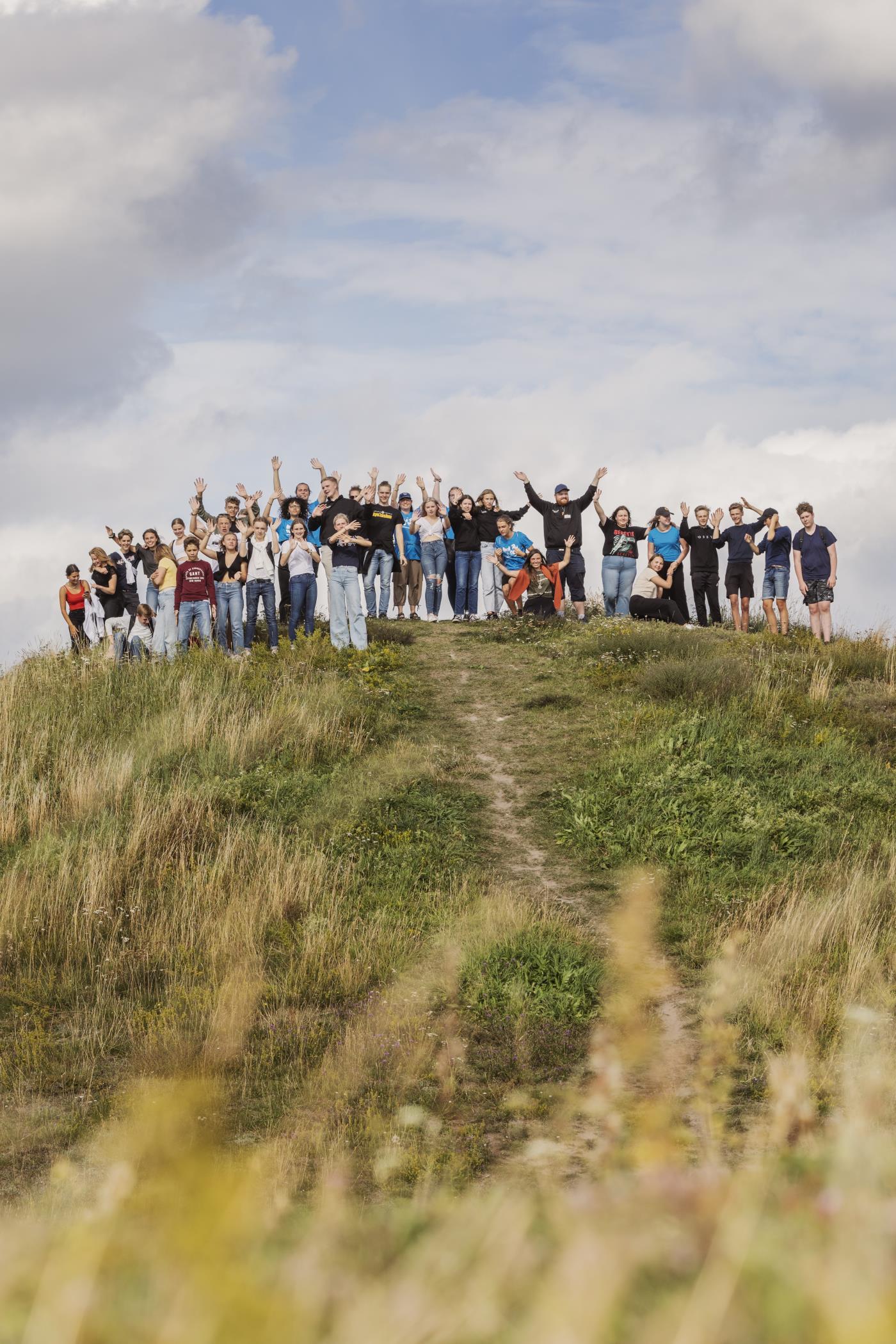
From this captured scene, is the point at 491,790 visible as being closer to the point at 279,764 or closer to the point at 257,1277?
the point at 279,764

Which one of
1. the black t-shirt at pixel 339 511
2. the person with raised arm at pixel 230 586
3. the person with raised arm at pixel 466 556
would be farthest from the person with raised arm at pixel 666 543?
the person with raised arm at pixel 230 586

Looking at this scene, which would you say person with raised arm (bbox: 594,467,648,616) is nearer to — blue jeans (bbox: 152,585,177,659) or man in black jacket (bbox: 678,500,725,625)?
man in black jacket (bbox: 678,500,725,625)

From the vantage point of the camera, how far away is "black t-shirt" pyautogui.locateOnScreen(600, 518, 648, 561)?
1933 cm

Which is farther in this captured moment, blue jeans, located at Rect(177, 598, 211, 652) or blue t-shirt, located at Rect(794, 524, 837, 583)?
blue t-shirt, located at Rect(794, 524, 837, 583)

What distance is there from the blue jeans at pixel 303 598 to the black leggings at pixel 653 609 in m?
5.49

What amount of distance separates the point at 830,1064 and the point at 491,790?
6.52 m

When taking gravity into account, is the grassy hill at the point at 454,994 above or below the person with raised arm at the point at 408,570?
below

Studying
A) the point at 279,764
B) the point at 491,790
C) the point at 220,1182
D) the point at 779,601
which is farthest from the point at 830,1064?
the point at 779,601

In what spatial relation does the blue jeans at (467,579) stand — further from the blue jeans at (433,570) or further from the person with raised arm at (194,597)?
the person with raised arm at (194,597)

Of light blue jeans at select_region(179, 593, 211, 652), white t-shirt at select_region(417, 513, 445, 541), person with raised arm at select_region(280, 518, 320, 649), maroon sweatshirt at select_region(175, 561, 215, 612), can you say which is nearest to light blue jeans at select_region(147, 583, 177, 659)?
light blue jeans at select_region(179, 593, 211, 652)

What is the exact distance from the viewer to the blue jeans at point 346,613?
16578 mm

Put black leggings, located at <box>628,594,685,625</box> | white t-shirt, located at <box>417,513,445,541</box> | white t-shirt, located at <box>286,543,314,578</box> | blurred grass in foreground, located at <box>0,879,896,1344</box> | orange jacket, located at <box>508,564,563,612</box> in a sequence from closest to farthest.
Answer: blurred grass in foreground, located at <box>0,879,896,1344</box>
white t-shirt, located at <box>286,543,314,578</box>
black leggings, located at <box>628,594,685,625</box>
white t-shirt, located at <box>417,513,445,541</box>
orange jacket, located at <box>508,564,563,612</box>

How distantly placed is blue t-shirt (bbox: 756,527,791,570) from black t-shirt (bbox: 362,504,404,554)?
6226 mm

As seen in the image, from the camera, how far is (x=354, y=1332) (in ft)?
4.31
